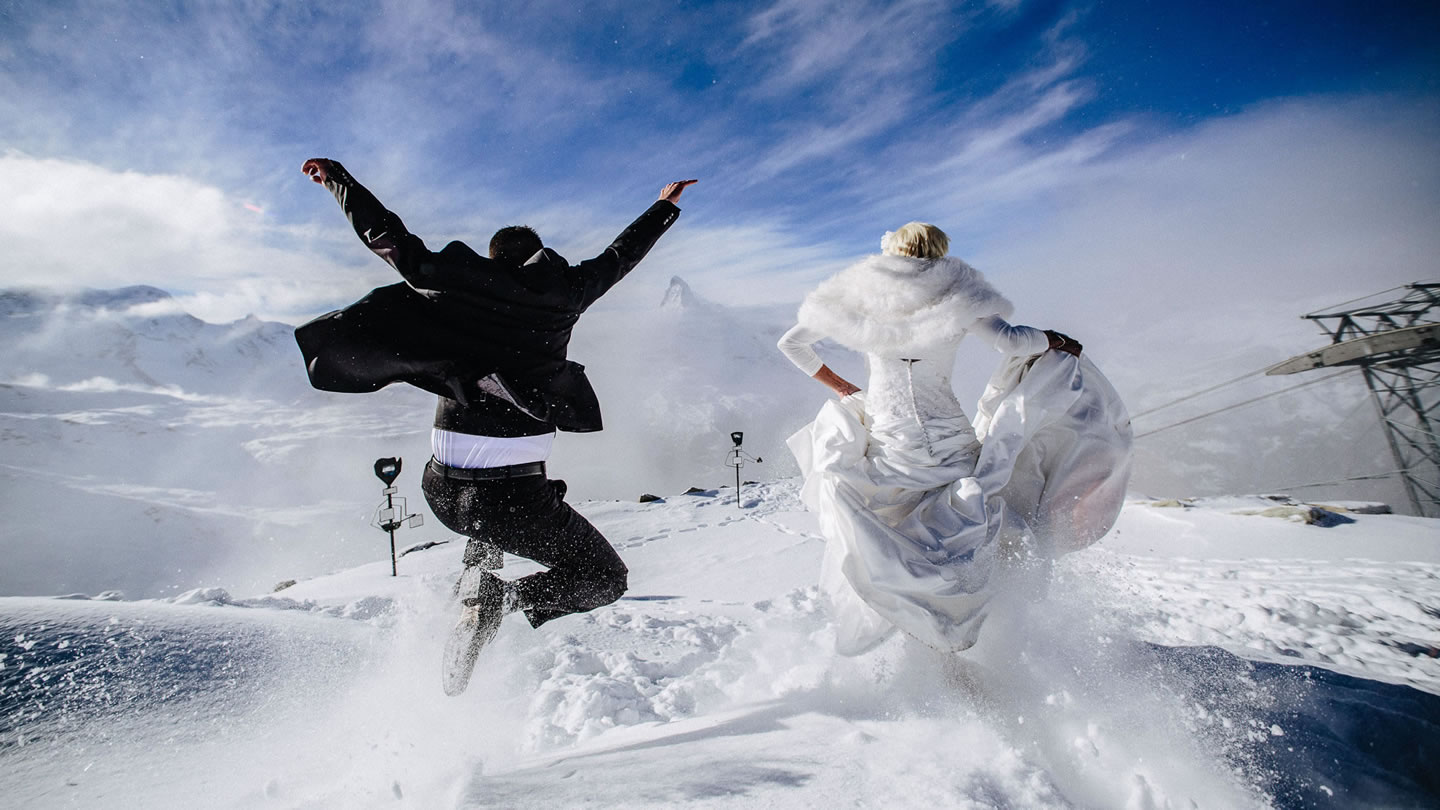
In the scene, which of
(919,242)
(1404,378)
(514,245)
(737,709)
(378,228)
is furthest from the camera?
(1404,378)

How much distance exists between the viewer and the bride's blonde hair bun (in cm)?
263

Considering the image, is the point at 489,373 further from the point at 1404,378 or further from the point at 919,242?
Answer: the point at 1404,378

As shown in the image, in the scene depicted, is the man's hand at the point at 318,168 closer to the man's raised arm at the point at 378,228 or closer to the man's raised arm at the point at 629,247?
the man's raised arm at the point at 378,228

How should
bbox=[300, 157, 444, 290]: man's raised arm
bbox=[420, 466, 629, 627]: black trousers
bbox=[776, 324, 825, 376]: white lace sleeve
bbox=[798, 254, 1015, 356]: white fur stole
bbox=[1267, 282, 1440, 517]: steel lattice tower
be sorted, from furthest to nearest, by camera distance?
bbox=[1267, 282, 1440, 517]: steel lattice tower
bbox=[776, 324, 825, 376]: white lace sleeve
bbox=[798, 254, 1015, 356]: white fur stole
bbox=[420, 466, 629, 627]: black trousers
bbox=[300, 157, 444, 290]: man's raised arm

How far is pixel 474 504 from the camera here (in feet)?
7.17

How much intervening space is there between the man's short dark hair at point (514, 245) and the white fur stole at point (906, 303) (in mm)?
1388

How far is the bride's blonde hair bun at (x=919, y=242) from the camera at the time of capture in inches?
104

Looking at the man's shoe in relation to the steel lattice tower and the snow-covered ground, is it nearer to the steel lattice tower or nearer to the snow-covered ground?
the snow-covered ground

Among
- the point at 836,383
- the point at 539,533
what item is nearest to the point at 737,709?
the point at 539,533

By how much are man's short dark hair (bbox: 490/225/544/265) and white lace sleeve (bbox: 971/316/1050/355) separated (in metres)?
2.04

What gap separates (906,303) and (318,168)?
240 centimetres

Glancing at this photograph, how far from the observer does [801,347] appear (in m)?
2.98

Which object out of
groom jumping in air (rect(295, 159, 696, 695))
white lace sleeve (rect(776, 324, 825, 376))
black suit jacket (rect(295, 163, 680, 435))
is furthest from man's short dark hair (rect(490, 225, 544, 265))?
white lace sleeve (rect(776, 324, 825, 376))

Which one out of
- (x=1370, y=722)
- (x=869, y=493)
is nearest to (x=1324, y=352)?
(x=1370, y=722)
